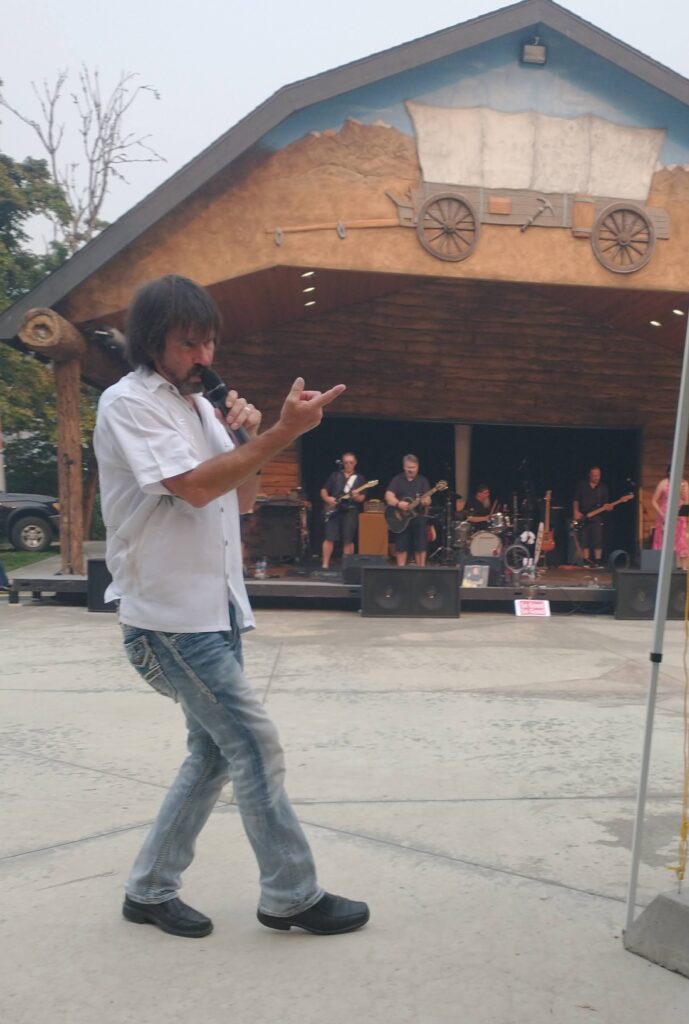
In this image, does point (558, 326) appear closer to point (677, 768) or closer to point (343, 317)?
point (343, 317)

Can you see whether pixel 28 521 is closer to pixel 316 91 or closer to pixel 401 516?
pixel 401 516

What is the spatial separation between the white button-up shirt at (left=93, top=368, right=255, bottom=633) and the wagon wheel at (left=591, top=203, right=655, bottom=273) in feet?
30.9

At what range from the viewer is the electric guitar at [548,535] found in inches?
604

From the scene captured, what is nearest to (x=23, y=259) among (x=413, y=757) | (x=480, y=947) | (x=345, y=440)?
(x=345, y=440)

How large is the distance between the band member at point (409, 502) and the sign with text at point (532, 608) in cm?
200

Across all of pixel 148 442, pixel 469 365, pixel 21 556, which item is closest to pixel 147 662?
pixel 148 442

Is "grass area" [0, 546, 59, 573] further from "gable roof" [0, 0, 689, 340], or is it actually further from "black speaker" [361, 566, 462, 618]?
"black speaker" [361, 566, 462, 618]

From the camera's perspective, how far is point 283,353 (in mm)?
14688

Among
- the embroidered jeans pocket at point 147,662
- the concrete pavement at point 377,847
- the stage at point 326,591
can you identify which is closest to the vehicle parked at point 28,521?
the stage at point 326,591

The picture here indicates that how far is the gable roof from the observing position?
1025cm

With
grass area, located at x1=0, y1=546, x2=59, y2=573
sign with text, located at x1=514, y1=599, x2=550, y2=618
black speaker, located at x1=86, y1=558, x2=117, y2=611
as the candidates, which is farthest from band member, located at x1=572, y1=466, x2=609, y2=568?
grass area, located at x1=0, y1=546, x2=59, y2=573

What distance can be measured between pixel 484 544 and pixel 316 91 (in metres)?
5.78

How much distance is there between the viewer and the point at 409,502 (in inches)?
484

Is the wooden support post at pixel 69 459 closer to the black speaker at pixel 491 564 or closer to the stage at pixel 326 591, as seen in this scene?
the stage at pixel 326 591
